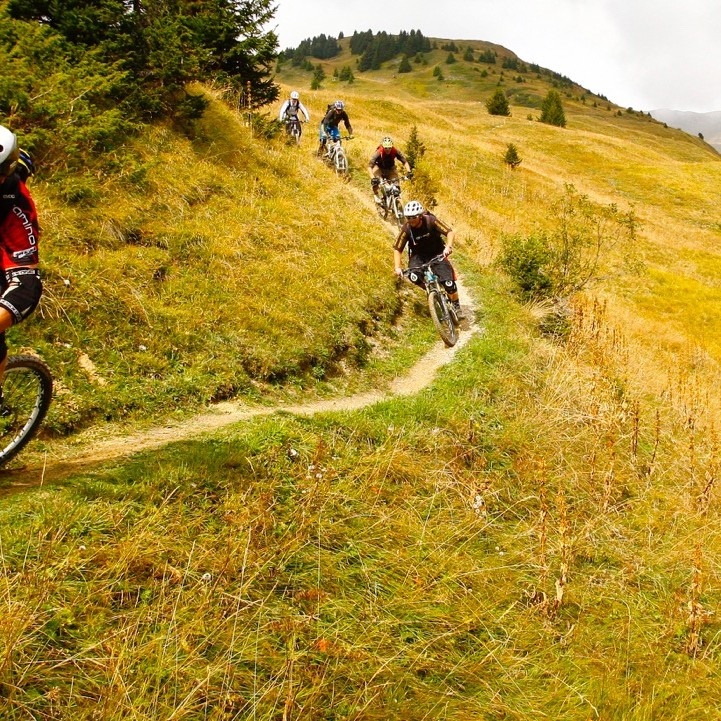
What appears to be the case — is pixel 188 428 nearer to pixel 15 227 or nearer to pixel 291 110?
pixel 15 227

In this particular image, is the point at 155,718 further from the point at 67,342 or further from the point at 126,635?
the point at 67,342

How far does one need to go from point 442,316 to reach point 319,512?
6998 millimetres

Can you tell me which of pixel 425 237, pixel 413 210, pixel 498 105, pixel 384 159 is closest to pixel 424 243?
pixel 425 237

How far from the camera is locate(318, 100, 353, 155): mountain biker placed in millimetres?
18562

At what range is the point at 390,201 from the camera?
18.1 m

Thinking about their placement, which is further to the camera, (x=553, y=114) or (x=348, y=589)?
(x=553, y=114)

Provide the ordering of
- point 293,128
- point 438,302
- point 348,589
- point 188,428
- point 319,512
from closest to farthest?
point 348,589
point 319,512
point 188,428
point 438,302
point 293,128

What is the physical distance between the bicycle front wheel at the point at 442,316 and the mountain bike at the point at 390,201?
8038 mm

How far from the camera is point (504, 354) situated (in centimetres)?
1070

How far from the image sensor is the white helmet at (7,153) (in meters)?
3.49

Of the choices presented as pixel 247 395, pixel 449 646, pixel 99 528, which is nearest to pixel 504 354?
pixel 247 395

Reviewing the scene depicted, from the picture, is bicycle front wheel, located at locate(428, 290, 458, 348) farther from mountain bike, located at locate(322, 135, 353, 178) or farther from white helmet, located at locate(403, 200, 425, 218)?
mountain bike, located at locate(322, 135, 353, 178)

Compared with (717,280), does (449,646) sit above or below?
below

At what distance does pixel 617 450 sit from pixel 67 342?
320 inches
